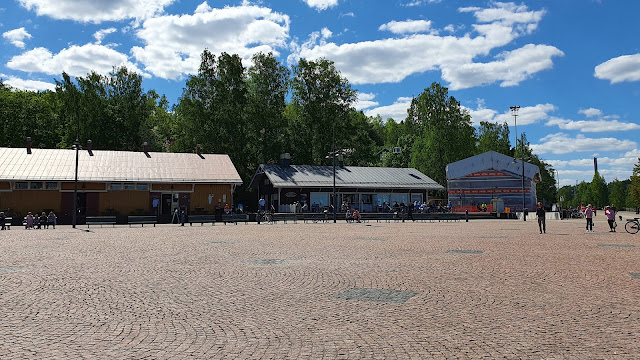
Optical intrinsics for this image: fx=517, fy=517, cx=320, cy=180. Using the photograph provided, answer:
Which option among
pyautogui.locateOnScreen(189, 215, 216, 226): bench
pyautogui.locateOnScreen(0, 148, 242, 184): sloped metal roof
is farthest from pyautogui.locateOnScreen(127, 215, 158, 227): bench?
pyautogui.locateOnScreen(0, 148, 242, 184): sloped metal roof

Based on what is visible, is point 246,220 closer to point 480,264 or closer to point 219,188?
point 219,188

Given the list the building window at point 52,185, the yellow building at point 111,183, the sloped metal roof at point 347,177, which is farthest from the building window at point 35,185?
the sloped metal roof at point 347,177

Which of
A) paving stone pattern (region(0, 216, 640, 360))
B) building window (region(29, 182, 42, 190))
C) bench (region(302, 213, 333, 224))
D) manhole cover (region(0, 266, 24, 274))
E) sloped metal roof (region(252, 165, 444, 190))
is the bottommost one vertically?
paving stone pattern (region(0, 216, 640, 360))

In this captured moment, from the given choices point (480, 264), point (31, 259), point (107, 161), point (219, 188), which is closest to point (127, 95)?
point (107, 161)

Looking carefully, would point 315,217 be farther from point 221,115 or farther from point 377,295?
point 377,295

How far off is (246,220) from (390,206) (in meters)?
19.6

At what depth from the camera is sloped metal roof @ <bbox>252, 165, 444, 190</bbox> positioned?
52.0m

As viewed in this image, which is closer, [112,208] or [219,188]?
[112,208]

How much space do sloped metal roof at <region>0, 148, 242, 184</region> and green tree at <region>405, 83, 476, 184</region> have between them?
34.0 m

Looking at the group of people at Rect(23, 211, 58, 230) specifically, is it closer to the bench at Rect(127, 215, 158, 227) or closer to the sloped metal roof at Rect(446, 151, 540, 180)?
the bench at Rect(127, 215, 158, 227)

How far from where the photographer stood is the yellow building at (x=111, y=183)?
41406mm

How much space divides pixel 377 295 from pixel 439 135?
68125mm

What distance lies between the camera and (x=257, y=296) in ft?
29.5

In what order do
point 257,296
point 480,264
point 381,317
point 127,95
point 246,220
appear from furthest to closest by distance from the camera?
point 127,95 → point 246,220 → point 480,264 → point 257,296 → point 381,317
